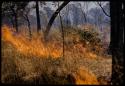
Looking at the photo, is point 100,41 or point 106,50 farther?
point 100,41

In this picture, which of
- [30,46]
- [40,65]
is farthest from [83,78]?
[30,46]

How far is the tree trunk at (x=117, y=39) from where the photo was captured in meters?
8.22

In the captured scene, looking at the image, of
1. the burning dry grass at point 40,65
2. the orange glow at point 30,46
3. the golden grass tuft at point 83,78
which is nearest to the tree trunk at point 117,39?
the golden grass tuft at point 83,78

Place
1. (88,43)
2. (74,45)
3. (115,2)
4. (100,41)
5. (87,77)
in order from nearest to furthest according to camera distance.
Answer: (115,2) → (87,77) → (74,45) → (88,43) → (100,41)

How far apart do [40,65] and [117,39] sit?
11.7 feet

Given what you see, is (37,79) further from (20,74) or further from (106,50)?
(106,50)

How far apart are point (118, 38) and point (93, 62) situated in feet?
17.1

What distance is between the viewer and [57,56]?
13.1m

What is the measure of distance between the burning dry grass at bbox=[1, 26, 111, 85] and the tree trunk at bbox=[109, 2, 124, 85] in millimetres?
1045

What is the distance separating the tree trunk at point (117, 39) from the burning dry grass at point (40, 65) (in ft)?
3.43

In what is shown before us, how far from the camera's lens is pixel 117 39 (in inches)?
328

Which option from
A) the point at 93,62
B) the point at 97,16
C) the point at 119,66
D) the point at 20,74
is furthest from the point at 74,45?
the point at 97,16

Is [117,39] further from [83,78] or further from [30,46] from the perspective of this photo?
[30,46]

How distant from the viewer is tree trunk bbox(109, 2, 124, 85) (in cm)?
822
